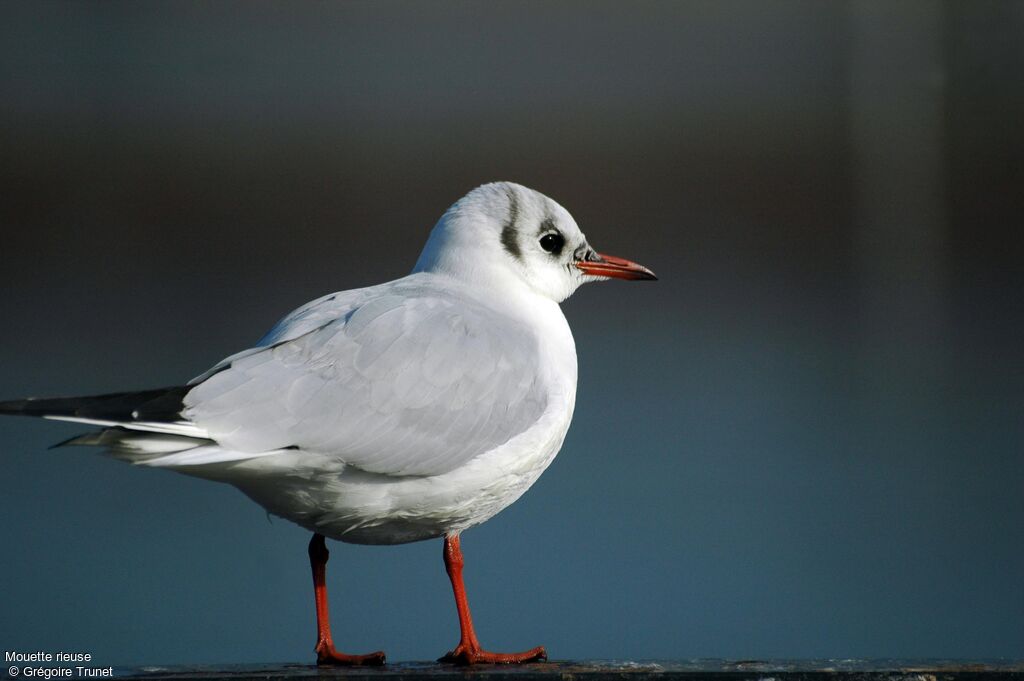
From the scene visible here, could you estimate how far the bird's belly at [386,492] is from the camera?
3387 mm

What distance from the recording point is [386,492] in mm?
3473

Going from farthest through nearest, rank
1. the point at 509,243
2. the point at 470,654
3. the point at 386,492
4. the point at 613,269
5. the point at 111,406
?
the point at 613,269 < the point at 509,243 < the point at 470,654 < the point at 386,492 < the point at 111,406

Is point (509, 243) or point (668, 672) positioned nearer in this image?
point (668, 672)

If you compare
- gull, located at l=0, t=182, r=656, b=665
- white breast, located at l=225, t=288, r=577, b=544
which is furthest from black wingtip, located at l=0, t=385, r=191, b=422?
white breast, located at l=225, t=288, r=577, b=544

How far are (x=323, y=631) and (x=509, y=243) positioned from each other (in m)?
1.34

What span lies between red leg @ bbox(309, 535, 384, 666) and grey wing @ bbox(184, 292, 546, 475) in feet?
1.63

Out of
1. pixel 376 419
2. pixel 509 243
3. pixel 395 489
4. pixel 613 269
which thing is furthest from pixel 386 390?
pixel 613 269

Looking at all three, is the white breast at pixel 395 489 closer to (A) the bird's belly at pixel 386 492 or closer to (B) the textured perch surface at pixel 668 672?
(A) the bird's belly at pixel 386 492

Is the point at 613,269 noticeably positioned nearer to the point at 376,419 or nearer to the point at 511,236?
the point at 511,236

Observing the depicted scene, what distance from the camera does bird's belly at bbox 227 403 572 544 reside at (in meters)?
3.39

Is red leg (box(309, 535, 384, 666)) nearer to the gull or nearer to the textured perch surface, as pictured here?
the gull

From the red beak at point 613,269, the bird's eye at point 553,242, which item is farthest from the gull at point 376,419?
the red beak at point 613,269

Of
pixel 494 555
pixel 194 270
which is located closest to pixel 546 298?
pixel 494 555

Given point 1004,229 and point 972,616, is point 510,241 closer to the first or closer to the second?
point 972,616
